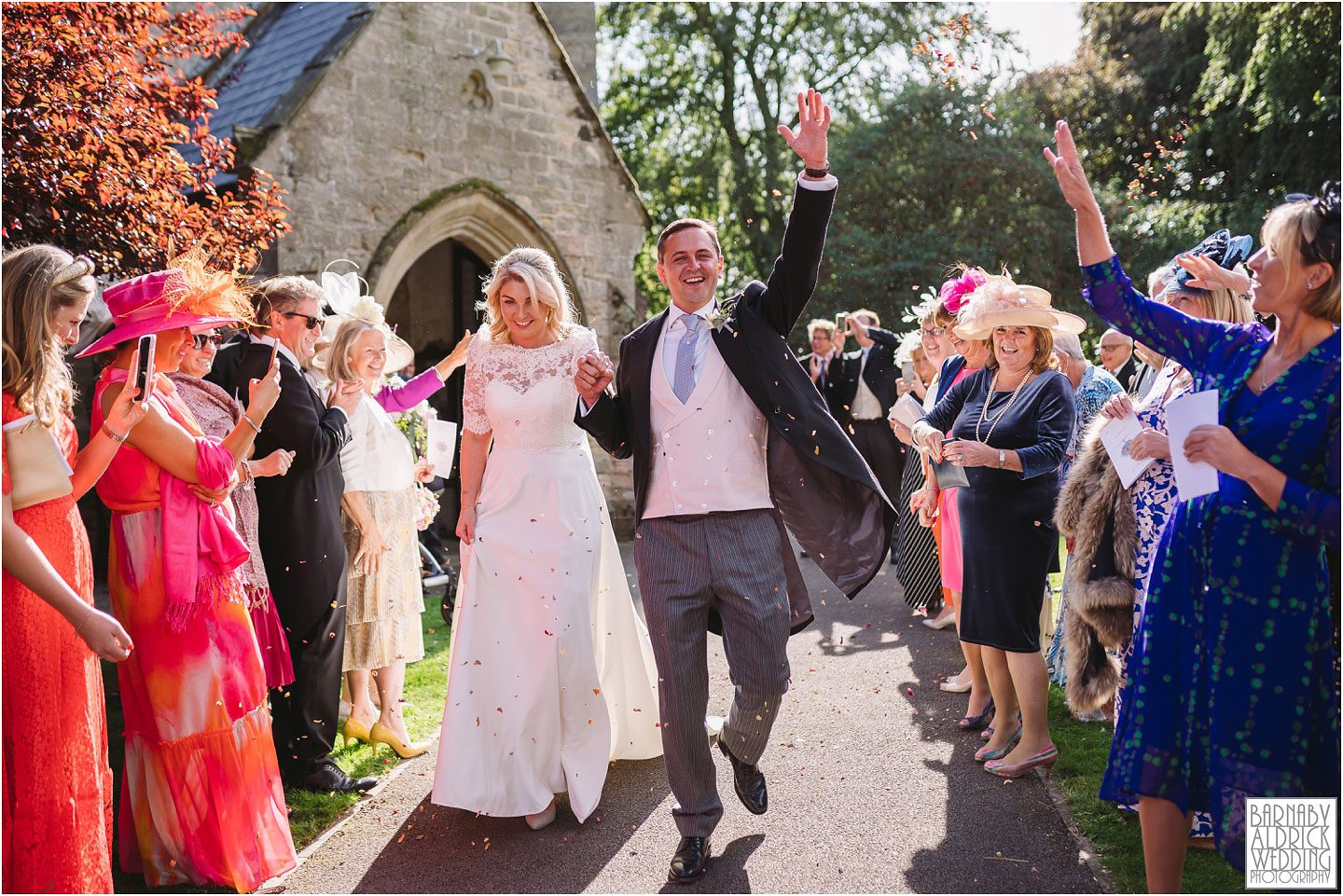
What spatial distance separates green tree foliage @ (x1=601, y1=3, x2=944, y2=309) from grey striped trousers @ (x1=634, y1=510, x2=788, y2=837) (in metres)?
20.7

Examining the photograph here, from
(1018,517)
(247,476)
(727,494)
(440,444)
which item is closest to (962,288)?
(1018,517)

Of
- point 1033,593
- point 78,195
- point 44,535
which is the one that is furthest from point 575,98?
point 44,535

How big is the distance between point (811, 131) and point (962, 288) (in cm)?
212

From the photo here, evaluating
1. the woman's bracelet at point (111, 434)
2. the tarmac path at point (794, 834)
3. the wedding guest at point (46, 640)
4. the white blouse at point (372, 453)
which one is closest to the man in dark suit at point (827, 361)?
the tarmac path at point (794, 834)

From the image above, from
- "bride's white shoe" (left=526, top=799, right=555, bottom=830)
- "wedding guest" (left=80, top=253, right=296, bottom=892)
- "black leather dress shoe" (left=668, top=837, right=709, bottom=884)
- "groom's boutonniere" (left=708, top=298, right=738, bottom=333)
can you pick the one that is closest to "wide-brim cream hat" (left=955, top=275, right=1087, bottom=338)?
"groom's boutonniere" (left=708, top=298, right=738, bottom=333)

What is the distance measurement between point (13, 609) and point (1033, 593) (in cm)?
388

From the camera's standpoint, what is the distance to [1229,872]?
3707 mm

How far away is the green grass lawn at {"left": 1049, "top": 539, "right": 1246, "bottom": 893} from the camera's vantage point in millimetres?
3664

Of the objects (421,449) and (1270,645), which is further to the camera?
(421,449)

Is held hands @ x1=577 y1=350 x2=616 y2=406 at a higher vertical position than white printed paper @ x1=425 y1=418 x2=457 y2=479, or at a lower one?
higher

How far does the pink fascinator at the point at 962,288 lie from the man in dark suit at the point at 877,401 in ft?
18.6

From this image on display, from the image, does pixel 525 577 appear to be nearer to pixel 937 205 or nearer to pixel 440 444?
pixel 440 444

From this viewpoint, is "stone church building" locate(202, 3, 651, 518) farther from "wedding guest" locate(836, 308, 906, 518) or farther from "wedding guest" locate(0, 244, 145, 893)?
"wedding guest" locate(0, 244, 145, 893)

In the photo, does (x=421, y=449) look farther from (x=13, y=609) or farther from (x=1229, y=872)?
(x=1229, y=872)
